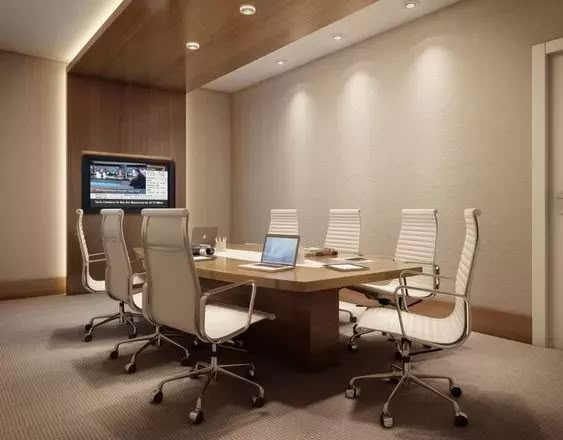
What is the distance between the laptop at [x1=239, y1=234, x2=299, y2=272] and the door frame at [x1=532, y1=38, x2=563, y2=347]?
2303 millimetres

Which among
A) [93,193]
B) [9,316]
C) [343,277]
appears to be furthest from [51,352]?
[93,193]

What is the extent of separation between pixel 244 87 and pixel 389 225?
3971mm

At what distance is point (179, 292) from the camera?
2502 mm

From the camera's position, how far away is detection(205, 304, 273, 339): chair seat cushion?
8.35 feet

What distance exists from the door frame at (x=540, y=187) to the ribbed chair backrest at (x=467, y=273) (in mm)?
1732

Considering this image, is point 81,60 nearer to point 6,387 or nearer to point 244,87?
point 244,87

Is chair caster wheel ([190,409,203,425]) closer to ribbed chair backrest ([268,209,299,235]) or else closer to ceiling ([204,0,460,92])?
ribbed chair backrest ([268,209,299,235])

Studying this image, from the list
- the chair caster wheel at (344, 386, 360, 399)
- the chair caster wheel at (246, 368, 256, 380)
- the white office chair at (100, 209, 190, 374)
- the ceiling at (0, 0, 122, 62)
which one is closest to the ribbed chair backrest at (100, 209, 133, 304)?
the white office chair at (100, 209, 190, 374)

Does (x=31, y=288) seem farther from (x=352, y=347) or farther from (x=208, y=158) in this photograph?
(x=352, y=347)

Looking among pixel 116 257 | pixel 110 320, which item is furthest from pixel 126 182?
pixel 116 257

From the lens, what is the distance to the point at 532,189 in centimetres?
395

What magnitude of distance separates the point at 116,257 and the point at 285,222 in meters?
2.36

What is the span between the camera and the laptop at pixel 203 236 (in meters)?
4.30

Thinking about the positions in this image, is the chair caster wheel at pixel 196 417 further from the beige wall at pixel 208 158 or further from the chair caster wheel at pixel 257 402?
the beige wall at pixel 208 158
